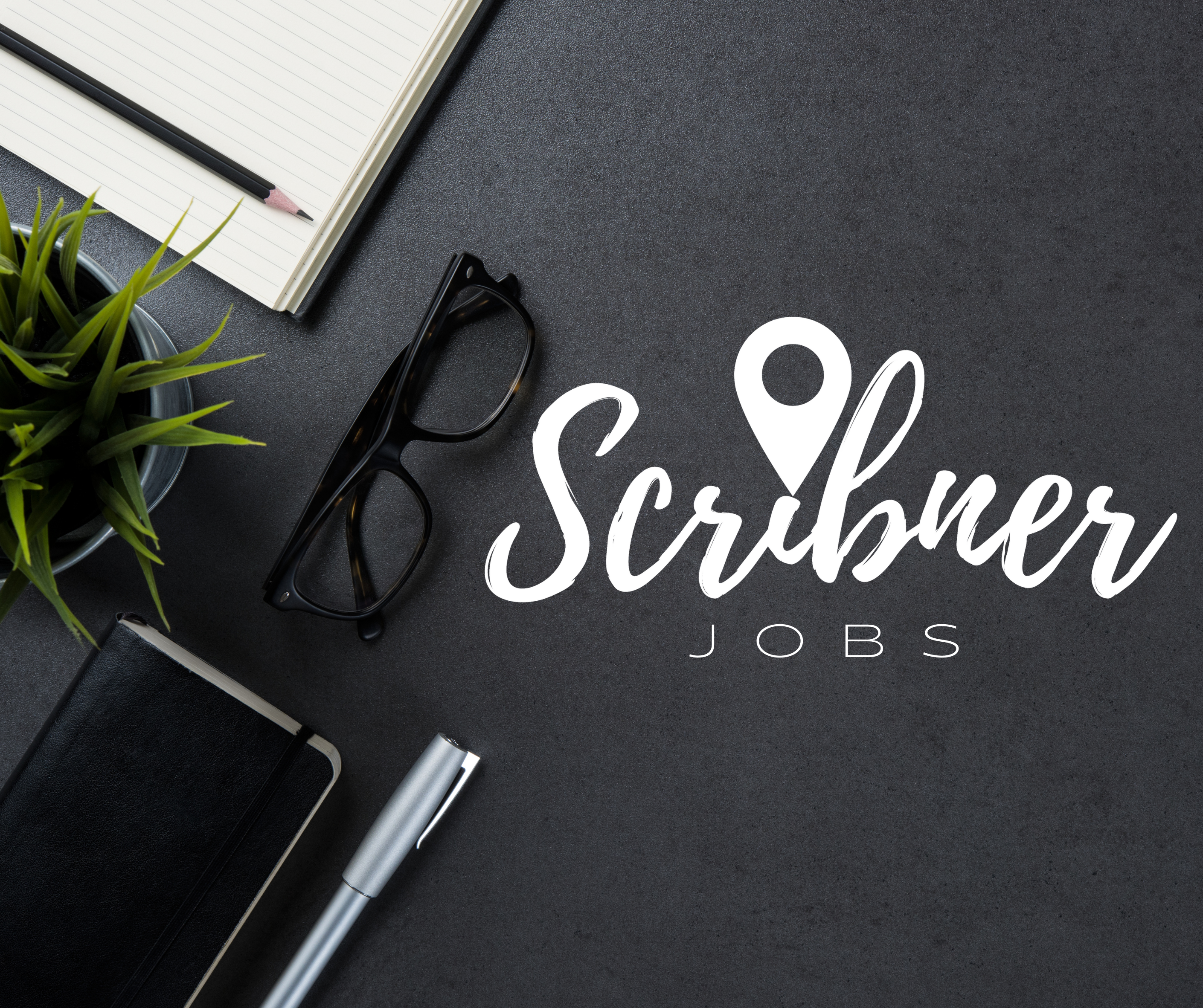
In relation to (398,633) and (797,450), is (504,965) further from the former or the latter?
(797,450)

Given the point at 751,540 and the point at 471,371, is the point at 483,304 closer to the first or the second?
the point at 471,371

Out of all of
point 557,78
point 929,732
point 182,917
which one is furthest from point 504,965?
→ point 557,78

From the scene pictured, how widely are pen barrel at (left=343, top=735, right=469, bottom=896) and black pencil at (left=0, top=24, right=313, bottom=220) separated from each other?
485 mm

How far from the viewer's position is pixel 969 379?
0.77 meters

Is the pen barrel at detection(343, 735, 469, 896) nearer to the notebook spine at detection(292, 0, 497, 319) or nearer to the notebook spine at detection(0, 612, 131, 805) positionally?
the notebook spine at detection(0, 612, 131, 805)

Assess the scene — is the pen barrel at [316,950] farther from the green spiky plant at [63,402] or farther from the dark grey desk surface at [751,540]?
the green spiky plant at [63,402]

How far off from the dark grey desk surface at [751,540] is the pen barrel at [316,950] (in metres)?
0.05

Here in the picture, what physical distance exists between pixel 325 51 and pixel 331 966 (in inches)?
32.5

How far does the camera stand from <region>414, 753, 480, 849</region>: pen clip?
0.76 m

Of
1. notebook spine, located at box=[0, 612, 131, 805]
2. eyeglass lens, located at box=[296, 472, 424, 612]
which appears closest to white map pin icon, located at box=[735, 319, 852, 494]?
eyeglass lens, located at box=[296, 472, 424, 612]

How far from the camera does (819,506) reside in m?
0.77

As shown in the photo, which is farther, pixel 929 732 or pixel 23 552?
pixel 929 732

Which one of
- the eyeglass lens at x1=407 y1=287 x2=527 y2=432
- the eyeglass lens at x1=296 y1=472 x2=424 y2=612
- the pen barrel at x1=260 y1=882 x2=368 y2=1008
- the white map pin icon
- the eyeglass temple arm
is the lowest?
the pen barrel at x1=260 y1=882 x2=368 y2=1008

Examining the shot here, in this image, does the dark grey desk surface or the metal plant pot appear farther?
the dark grey desk surface
